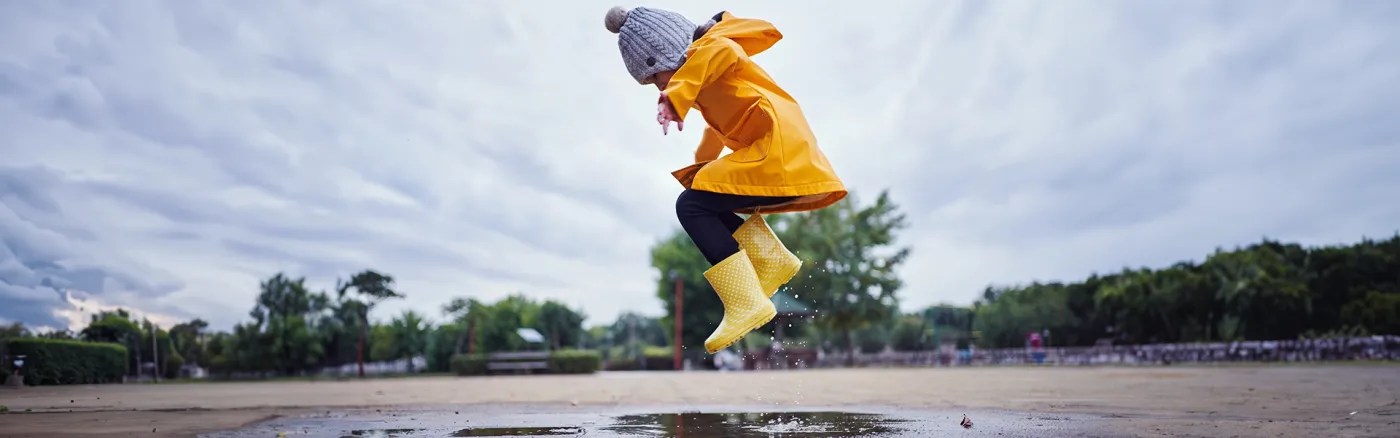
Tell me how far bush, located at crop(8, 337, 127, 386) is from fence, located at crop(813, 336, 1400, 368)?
2544cm

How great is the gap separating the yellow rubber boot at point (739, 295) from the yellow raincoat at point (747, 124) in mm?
321

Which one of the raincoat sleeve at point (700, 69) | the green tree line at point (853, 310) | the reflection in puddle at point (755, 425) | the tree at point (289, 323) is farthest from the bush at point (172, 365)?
the raincoat sleeve at point (700, 69)

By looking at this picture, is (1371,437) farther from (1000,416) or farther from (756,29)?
(756,29)

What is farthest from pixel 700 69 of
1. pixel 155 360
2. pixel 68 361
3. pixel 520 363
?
pixel 520 363

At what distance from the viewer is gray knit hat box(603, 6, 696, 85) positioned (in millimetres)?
3549

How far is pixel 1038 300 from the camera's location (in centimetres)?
4231

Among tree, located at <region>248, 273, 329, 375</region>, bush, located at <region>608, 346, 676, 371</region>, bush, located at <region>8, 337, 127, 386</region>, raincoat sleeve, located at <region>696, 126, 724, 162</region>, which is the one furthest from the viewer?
bush, located at <region>608, 346, 676, 371</region>

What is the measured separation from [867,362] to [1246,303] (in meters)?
14.6

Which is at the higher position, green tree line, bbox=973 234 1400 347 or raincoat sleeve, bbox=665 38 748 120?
raincoat sleeve, bbox=665 38 748 120

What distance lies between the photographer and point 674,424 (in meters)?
4.23

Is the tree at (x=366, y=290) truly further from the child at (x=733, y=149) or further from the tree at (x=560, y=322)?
the child at (x=733, y=149)

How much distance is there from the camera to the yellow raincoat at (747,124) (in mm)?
3213

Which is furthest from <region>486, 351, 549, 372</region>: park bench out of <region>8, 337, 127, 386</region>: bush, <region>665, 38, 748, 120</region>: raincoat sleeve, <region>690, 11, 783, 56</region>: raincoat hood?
<region>665, 38, 748, 120</region>: raincoat sleeve

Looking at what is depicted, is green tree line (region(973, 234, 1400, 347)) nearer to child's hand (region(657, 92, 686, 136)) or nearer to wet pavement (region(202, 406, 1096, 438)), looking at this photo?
wet pavement (region(202, 406, 1096, 438))
